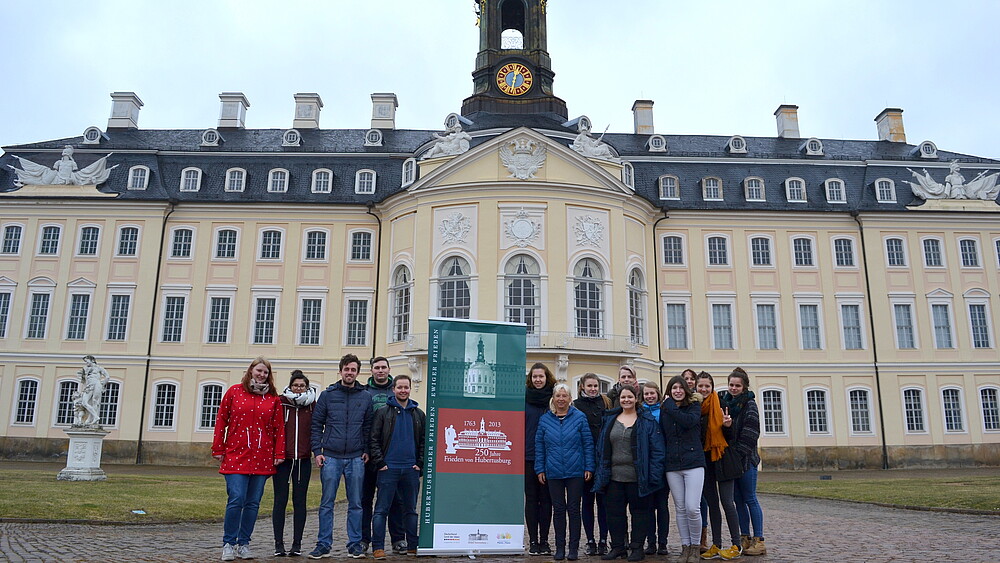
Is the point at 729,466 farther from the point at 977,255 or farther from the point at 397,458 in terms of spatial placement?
the point at 977,255

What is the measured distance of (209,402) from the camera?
101ft

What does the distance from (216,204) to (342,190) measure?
17.4ft

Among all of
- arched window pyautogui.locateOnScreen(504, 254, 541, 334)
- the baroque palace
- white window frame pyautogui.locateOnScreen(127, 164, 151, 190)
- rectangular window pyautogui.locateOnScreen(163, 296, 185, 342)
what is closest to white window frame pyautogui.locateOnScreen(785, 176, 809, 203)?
the baroque palace

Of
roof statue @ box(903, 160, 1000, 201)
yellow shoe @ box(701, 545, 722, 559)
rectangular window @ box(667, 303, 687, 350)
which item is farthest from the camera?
roof statue @ box(903, 160, 1000, 201)

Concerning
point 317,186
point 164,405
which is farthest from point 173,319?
point 317,186

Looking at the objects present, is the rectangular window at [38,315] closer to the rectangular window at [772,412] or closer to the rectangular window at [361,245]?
the rectangular window at [361,245]

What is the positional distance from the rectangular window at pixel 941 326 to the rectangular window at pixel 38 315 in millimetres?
37259

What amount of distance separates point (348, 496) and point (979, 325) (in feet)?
106

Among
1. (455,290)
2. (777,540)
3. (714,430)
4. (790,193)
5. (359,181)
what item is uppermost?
(359,181)

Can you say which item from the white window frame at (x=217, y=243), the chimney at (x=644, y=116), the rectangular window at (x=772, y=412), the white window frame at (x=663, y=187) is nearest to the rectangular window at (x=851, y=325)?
the rectangular window at (x=772, y=412)

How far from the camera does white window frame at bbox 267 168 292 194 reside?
108ft

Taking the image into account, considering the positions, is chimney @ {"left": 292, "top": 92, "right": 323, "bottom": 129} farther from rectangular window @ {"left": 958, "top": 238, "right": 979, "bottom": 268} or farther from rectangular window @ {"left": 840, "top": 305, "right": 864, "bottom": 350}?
rectangular window @ {"left": 958, "top": 238, "right": 979, "bottom": 268}

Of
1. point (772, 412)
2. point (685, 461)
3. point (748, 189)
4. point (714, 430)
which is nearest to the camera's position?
point (685, 461)

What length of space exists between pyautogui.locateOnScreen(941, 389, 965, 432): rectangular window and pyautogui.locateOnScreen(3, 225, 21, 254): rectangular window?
39.3m
